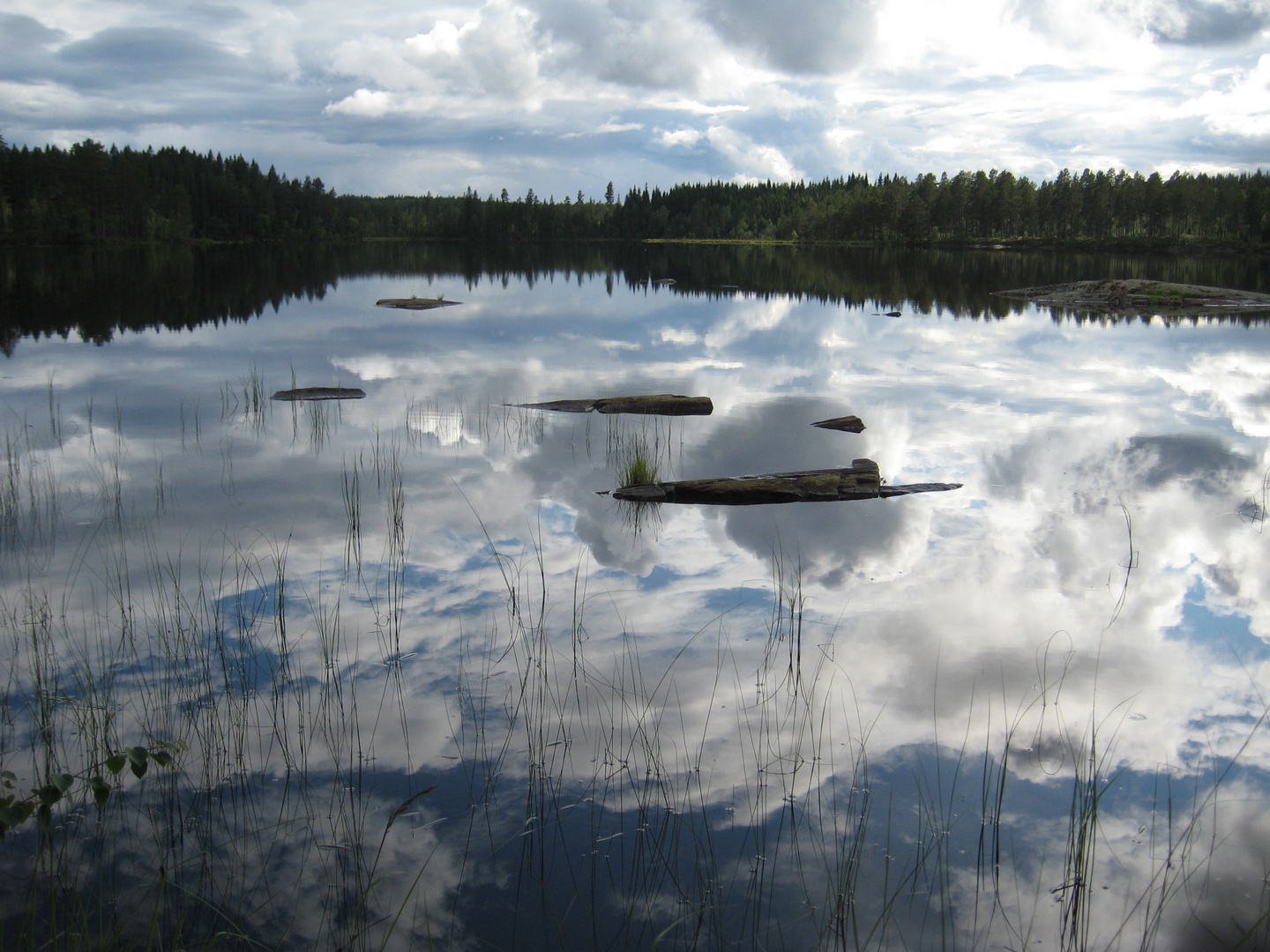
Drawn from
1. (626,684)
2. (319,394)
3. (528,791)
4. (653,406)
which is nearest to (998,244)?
(653,406)

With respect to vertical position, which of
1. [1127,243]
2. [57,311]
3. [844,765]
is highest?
[1127,243]

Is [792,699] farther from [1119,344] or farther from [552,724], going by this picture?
[1119,344]

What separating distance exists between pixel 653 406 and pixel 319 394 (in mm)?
6082

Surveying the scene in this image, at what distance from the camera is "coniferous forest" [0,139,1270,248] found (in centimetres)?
8438

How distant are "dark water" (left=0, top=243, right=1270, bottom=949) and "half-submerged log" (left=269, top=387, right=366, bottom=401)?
1.59m

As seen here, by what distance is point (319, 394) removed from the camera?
16641 millimetres

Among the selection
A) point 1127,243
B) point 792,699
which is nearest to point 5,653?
point 792,699

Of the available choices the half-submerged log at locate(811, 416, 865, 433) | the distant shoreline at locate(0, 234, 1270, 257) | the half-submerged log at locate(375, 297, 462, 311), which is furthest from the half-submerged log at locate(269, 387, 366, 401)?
the distant shoreline at locate(0, 234, 1270, 257)

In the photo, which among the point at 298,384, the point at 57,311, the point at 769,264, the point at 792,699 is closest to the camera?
the point at 792,699

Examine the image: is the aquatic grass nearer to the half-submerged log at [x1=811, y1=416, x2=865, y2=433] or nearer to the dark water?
the dark water

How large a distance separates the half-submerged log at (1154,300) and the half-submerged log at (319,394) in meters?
31.3

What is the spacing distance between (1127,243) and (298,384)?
4707 inches

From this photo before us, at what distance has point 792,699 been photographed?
565cm

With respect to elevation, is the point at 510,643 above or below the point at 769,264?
below
